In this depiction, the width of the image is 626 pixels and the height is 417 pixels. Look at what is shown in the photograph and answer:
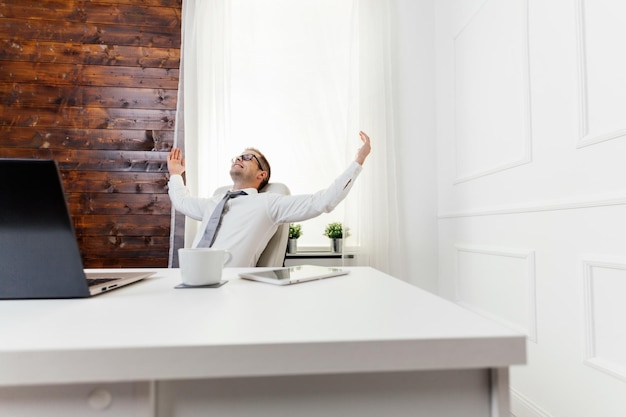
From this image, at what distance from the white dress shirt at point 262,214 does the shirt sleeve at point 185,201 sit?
22 cm

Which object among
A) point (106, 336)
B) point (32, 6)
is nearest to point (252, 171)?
point (106, 336)

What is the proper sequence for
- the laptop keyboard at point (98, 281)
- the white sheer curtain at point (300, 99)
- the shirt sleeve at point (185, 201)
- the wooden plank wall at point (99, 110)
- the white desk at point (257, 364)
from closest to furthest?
the white desk at point (257, 364)
the laptop keyboard at point (98, 281)
the shirt sleeve at point (185, 201)
the white sheer curtain at point (300, 99)
the wooden plank wall at point (99, 110)

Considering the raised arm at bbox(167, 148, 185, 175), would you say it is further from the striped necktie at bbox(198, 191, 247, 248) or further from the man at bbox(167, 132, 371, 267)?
the striped necktie at bbox(198, 191, 247, 248)

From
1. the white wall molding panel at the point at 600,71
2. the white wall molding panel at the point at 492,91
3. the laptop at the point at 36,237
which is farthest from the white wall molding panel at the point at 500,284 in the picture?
the laptop at the point at 36,237

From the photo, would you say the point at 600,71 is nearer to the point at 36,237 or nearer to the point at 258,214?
the point at 258,214

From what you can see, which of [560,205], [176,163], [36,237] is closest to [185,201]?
[176,163]

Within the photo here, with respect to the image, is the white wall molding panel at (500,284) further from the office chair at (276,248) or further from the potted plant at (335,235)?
the office chair at (276,248)

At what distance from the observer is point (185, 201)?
2199mm

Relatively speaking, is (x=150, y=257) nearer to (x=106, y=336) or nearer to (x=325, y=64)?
(x=325, y=64)

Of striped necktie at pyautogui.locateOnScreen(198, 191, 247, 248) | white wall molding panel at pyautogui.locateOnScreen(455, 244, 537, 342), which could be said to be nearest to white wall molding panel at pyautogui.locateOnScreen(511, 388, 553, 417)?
white wall molding panel at pyautogui.locateOnScreen(455, 244, 537, 342)

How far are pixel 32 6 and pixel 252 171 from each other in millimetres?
2012

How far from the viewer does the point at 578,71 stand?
133 cm

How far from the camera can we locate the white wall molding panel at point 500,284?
63.0 inches

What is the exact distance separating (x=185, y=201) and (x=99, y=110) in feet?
3.52
